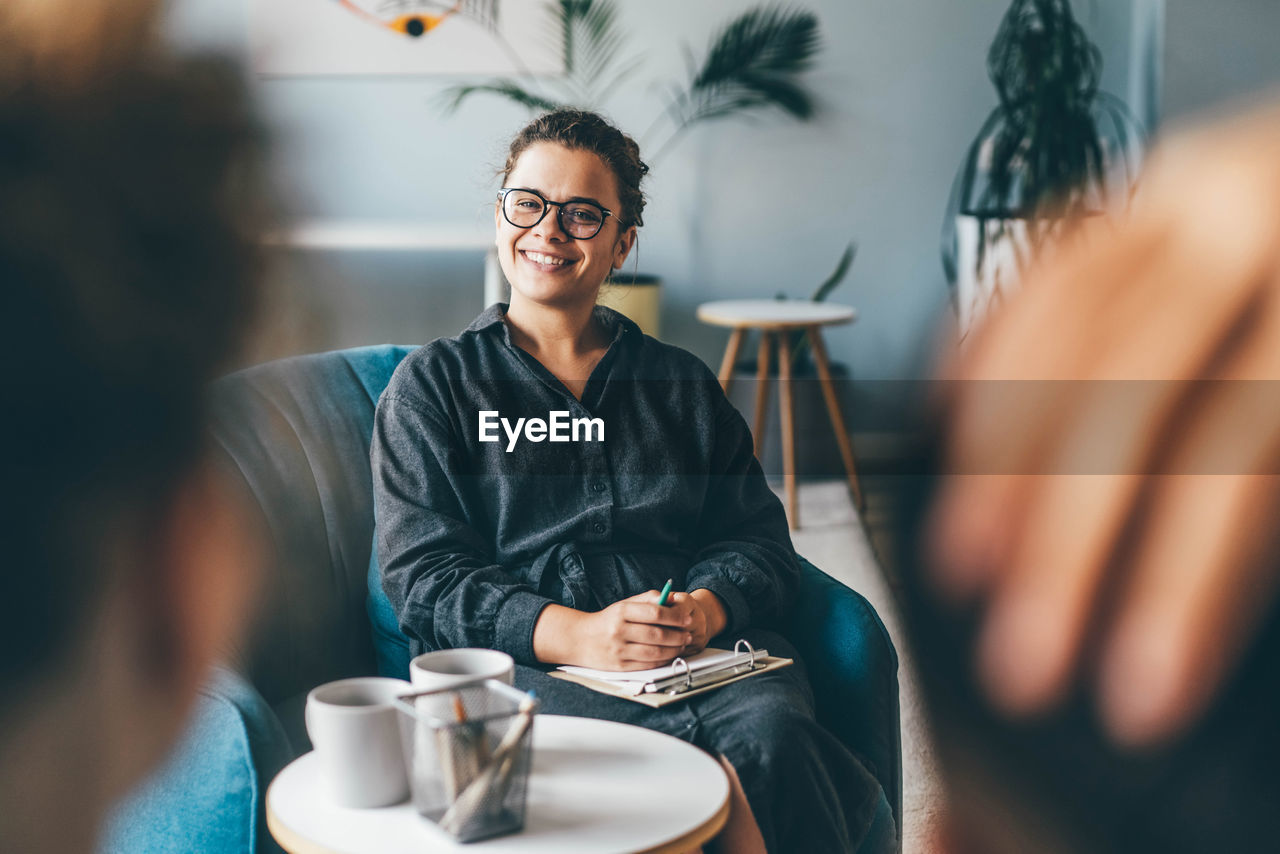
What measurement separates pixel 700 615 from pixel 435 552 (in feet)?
0.55

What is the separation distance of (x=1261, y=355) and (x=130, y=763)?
0.55ft

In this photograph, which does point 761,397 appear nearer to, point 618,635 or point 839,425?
point 839,425

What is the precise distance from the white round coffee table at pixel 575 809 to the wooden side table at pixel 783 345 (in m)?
0.76

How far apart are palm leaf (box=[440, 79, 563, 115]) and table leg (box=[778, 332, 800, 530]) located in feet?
1.60

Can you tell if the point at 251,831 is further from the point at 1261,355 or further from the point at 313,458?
the point at 1261,355

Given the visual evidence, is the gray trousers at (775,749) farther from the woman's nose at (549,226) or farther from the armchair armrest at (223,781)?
the woman's nose at (549,226)

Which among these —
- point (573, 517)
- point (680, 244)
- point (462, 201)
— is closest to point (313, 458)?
point (573, 517)

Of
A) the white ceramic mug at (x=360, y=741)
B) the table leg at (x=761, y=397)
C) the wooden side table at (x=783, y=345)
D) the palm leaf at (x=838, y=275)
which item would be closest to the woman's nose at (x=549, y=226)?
the white ceramic mug at (x=360, y=741)

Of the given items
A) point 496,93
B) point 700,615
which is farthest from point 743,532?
point 496,93

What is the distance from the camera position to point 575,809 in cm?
39

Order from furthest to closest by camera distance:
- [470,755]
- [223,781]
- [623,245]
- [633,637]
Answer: [623,245] < [633,637] < [223,781] < [470,755]

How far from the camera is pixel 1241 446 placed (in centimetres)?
18

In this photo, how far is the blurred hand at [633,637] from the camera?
575 millimetres

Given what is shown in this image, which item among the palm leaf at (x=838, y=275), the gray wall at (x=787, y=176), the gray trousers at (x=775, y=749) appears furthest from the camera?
the palm leaf at (x=838, y=275)
